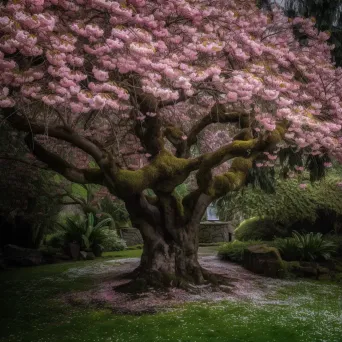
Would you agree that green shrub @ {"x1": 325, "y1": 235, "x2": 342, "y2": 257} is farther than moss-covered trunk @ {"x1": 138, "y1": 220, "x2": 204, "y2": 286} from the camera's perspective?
Yes

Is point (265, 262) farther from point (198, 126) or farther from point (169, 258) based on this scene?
point (198, 126)

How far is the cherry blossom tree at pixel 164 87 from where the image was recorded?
5488 millimetres

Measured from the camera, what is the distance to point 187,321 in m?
6.24

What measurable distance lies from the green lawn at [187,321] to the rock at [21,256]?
3733 mm

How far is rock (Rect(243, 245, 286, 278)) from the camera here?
1045cm

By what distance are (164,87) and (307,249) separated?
692 centimetres

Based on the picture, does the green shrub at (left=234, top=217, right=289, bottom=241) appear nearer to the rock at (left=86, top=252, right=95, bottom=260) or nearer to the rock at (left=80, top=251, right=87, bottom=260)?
the rock at (left=86, top=252, right=95, bottom=260)

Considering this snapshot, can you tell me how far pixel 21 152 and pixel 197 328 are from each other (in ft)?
23.8

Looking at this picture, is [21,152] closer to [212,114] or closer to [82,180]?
[82,180]

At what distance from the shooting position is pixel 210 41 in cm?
613

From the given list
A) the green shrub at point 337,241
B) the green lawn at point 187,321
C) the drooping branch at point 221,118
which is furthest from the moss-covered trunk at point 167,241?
the green shrub at point 337,241

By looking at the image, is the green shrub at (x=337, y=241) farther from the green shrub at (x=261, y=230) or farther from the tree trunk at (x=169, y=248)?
the tree trunk at (x=169, y=248)

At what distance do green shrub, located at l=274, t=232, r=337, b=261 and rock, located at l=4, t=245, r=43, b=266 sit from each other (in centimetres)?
760

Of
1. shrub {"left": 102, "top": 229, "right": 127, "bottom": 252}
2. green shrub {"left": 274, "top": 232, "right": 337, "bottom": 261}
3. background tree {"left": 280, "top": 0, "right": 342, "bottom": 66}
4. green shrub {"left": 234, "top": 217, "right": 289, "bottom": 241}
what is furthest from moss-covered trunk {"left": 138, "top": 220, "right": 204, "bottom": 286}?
shrub {"left": 102, "top": 229, "right": 127, "bottom": 252}
